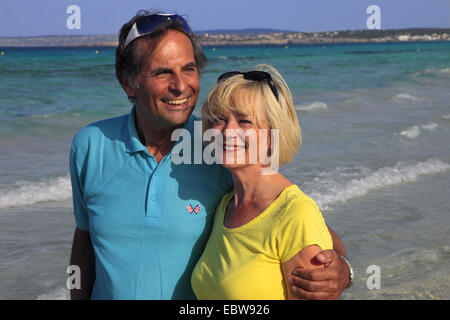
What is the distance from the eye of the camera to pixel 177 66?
91.5 inches

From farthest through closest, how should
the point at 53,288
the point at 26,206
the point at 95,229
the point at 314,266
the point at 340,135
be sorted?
1. the point at 340,135
2. the point at 26,206
3. the point at 53,288
4. the point at 95,229
5. the point at 314,266

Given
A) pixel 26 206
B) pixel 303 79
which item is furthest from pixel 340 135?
pixel 303 79

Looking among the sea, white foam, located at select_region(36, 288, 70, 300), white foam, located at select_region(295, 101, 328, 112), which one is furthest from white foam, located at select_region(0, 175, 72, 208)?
white foam, located at select_region(295, 101, 328, 112)

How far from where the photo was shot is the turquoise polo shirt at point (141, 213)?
2.25m

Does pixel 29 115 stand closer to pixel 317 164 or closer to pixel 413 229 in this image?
pixel 317 164

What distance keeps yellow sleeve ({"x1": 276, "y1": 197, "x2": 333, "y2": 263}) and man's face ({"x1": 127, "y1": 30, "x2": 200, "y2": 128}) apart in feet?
2.10

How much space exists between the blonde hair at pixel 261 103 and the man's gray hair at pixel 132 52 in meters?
0.30

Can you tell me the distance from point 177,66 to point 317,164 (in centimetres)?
708

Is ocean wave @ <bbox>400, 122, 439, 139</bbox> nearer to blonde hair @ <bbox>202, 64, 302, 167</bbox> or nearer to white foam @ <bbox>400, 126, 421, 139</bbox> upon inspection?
white foam @ <bbox>400, 126, 421, 139</bbox>

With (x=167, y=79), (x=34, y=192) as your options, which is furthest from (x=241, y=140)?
(x=34, y=192)

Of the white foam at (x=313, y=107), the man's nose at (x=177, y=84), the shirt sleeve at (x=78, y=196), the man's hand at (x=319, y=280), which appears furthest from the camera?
the white foam at (x=313, y=107)

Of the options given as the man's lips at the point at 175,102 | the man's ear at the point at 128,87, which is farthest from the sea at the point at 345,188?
the man's ear at the point at 128,87

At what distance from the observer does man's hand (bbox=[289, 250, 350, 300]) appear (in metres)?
1.97

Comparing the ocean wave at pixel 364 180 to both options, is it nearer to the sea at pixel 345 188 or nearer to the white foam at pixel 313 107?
the sea at pixel 345 188
